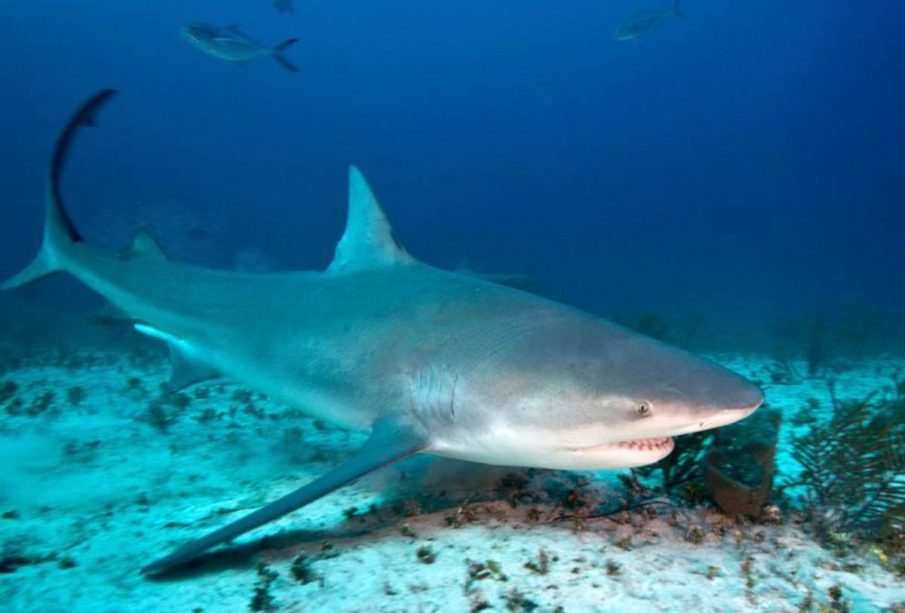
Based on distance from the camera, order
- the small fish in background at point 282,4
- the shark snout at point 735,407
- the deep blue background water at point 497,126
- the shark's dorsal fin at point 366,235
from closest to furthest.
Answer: the shark snout at point 735,407 → the shark's dorsal fin at point 366,235 → the small fish in background at point 282,4 → the deep blue background water at point 497,126

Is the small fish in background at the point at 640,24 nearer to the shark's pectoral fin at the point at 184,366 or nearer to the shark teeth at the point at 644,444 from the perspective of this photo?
the shark's pectoral fin at the point at 184,366

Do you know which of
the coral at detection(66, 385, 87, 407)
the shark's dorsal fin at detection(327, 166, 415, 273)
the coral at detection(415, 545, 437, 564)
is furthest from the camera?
the coral at detection(66, 385, 87, 407)

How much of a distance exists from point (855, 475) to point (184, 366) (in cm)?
526

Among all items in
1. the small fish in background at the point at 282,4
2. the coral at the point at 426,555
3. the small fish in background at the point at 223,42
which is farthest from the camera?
the small fish in background at the point at 282,4

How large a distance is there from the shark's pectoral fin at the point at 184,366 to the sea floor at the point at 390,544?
2.31 feet

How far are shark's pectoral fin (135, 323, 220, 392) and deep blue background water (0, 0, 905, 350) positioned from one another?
73.4 m

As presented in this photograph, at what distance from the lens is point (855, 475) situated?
11.2 ft

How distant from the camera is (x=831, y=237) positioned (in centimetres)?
10719

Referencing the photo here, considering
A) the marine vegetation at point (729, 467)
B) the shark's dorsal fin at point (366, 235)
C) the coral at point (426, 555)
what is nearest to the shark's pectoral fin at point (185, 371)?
the shark's dorsal fin at point (366, 235)

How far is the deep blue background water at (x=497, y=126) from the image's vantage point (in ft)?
317

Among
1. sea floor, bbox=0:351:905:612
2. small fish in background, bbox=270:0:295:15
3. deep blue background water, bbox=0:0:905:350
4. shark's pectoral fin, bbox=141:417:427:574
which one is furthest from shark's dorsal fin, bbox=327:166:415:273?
deep blue background water, bbox=0:0:905:350

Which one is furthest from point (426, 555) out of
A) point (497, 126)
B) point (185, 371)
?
point (497, 126)

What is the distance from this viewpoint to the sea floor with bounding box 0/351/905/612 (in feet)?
8.67

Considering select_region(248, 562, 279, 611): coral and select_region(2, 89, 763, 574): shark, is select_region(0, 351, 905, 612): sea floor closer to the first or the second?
select_region(248, 562, 279, 611): coral
